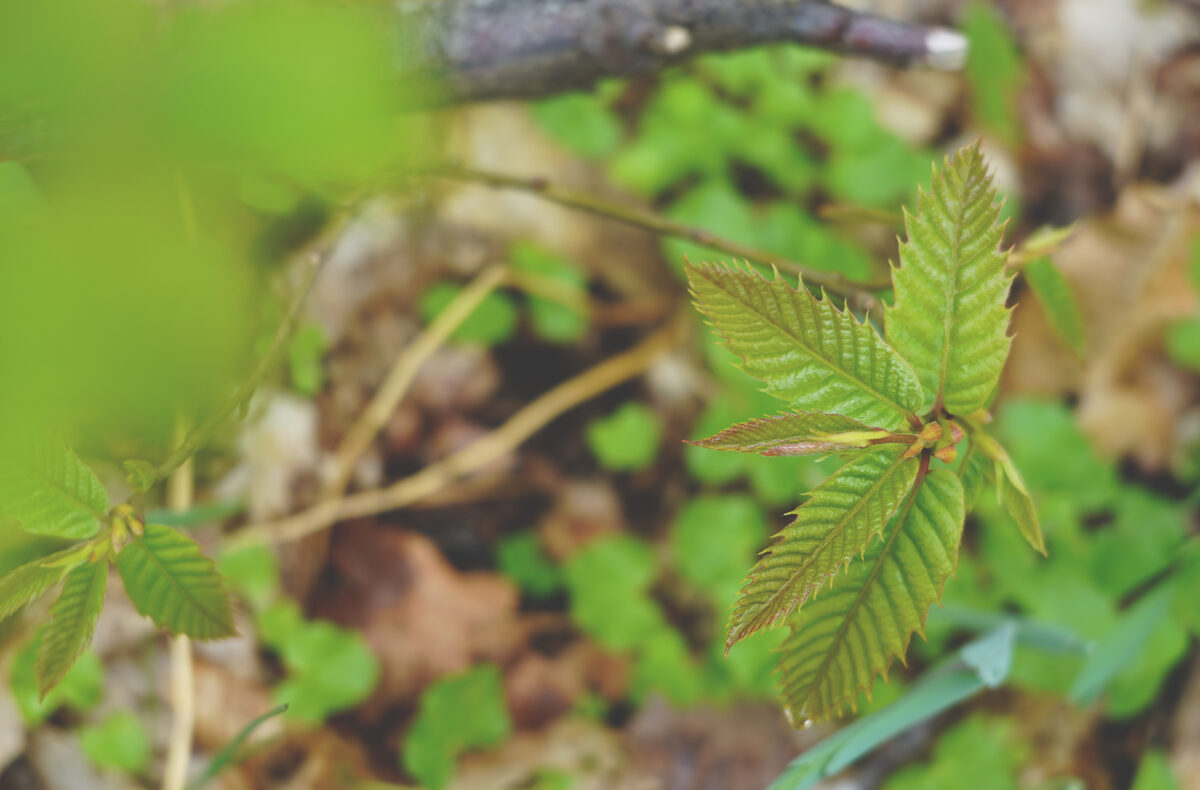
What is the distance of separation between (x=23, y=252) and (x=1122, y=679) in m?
1.86

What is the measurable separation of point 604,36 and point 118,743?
4.53 feet

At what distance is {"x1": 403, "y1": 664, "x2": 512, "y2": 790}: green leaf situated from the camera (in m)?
1.42

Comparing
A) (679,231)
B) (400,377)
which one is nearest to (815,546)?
(679,231)

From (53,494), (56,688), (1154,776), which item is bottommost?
(1154,776)

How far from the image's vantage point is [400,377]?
1633 millimetres

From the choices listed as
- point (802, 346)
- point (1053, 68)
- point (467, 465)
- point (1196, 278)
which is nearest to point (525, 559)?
point (467, 465)

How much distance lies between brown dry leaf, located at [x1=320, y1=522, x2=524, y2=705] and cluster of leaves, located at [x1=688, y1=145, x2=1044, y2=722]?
111 cm

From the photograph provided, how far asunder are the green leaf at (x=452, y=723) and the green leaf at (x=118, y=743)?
44 centimetres

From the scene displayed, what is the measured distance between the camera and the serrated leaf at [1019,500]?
602 mm

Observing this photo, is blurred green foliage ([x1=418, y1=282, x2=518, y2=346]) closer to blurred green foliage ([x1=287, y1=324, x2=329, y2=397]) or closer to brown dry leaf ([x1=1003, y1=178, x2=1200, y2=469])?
blurred green foliage ([x1=287, y1=324, x2=329, y2=397])

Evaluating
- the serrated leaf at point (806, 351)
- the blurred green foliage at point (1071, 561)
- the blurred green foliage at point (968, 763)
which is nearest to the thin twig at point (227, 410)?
the serrated leaf at point (806, 351)

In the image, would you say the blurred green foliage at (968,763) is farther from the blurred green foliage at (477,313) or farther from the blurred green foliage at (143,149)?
the blurred green foliage at (143,149)

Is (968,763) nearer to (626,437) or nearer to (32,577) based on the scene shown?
(626,437)

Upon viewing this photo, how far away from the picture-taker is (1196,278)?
5.65 ft
